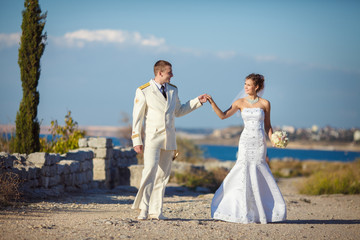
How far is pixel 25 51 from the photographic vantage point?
11992mm

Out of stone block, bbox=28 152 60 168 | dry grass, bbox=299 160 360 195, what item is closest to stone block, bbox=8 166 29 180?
stone block, bbox=28 152 60 168

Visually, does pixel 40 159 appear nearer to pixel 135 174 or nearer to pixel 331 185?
pixel 135 174

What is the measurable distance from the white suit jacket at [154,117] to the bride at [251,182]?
0.84m

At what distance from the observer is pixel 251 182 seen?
22.5 ft

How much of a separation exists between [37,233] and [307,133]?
47.6 meters

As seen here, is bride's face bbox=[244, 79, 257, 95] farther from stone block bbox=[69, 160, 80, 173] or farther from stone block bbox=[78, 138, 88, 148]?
stone block bbox=[78, 138, 88, 148]

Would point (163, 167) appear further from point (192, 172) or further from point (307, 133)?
point (307, 133)

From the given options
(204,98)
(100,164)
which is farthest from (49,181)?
(204,98)

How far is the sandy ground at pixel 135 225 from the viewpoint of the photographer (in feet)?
19.0

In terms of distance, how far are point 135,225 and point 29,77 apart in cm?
716

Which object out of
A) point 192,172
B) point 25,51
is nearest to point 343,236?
point 25,51

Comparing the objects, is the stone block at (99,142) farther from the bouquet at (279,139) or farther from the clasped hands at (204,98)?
the bouquet at (279,139)

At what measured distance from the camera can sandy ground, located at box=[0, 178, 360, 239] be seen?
5.80 m

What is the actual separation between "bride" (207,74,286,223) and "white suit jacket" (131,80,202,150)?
0.84 meters
